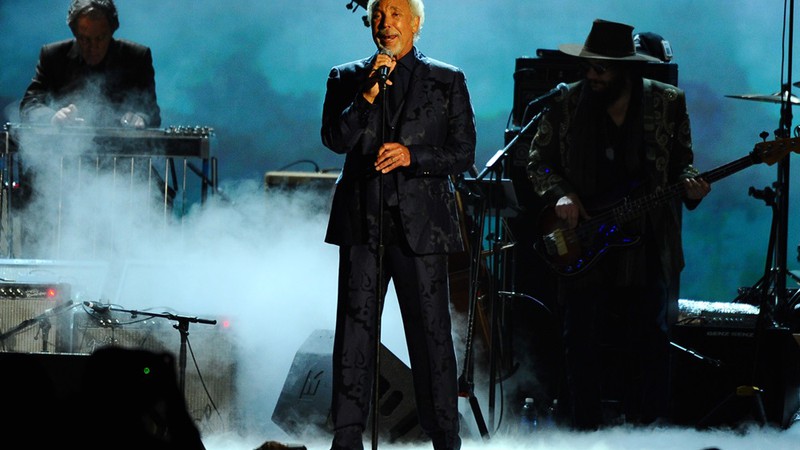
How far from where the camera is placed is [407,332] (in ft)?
13.6

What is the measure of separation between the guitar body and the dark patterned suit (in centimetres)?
138

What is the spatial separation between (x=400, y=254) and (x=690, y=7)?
14.2 feet

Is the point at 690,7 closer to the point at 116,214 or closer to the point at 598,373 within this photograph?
the point at 598,373

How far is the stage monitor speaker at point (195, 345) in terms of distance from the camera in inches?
213

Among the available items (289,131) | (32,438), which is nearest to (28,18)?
(289,131)

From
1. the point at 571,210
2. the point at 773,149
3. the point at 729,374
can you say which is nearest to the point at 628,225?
the point at 571,210

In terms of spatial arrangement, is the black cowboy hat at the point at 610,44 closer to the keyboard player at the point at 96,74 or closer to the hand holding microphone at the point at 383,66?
the hand holding microphone at the point at 383,66

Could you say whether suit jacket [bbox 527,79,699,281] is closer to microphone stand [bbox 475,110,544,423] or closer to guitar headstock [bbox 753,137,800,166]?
microphone stand [bbox 475,110,544,423]

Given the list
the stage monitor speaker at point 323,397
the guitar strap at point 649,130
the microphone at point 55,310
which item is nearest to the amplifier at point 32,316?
the microphone at point 55,310

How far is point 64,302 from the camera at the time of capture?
5383mm

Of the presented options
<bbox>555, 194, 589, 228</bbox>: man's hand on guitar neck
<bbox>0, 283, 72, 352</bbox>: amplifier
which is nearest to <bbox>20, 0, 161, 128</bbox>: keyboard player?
<bbox>0, 283, 72, 352</bbox>: amplifier

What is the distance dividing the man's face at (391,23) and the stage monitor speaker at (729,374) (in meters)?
2.54

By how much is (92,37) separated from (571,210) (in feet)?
9.79

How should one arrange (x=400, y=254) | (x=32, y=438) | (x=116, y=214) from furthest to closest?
(x=116, y=214) < (x=400, y=254) < (x=32, y=438)
